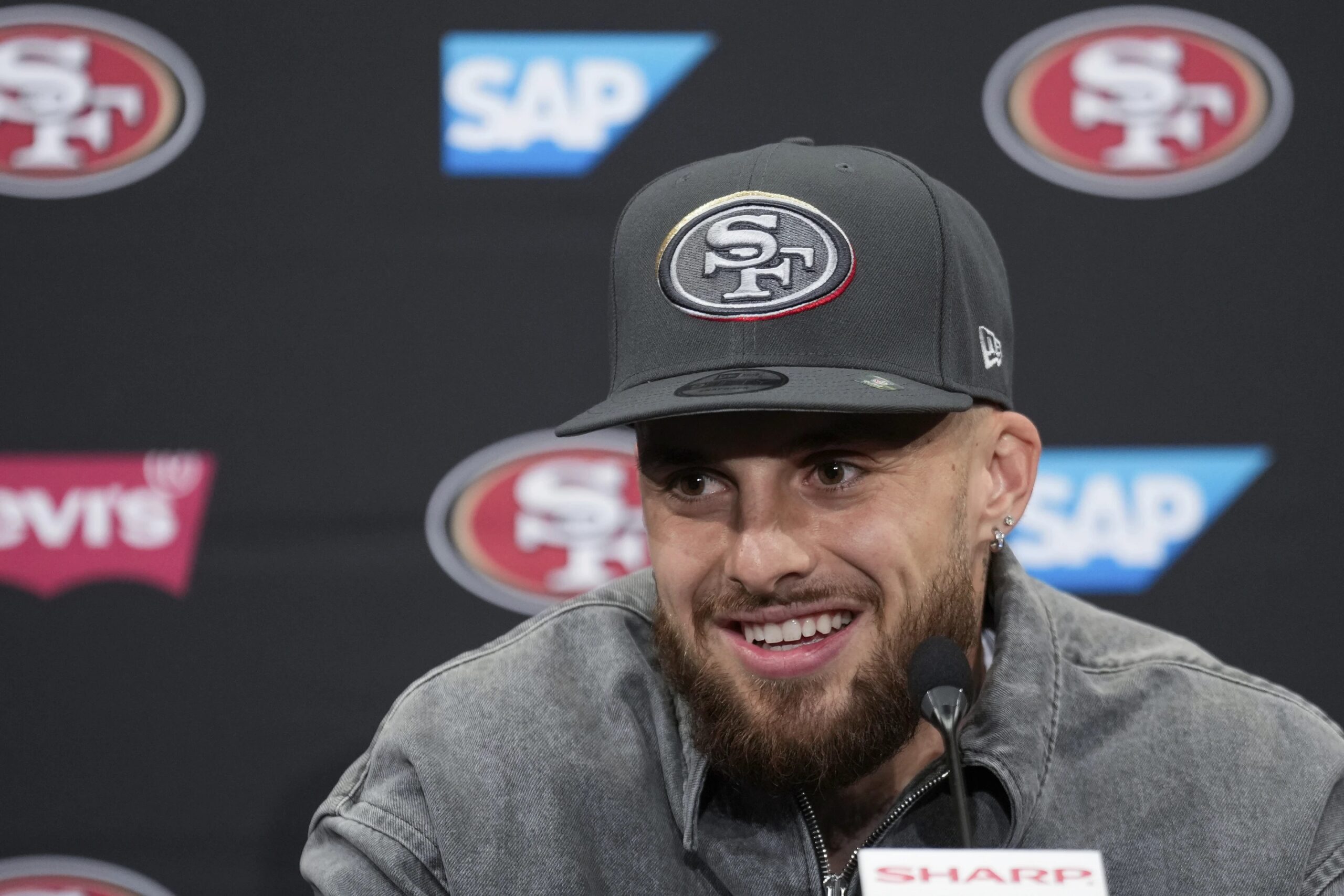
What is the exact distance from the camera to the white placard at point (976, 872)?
71 cm

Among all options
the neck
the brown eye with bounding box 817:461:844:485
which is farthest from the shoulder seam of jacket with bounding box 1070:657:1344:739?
the brown eye with bounding box 817:461:844:485

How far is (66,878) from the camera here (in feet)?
5.83

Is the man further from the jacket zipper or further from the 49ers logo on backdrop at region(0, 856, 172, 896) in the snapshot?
the 49ers logo on backdrop at region(0, 856, 172, 896)

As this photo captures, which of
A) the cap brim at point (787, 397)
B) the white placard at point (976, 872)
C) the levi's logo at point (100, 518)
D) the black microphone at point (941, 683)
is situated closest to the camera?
the white placard at point (976, 872)

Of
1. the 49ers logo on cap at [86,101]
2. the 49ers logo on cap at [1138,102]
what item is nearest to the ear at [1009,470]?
the 49ers logo on cap at [1138,102]

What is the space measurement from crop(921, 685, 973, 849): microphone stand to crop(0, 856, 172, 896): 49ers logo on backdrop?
1290 mm

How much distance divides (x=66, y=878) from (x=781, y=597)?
1.18 meters

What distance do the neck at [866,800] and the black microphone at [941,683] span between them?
1.25ft

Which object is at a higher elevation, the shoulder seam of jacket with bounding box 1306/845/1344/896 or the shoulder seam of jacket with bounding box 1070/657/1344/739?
the shoulder seam of jacket with bounding box 1070/657/1344/739

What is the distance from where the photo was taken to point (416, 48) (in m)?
1.80

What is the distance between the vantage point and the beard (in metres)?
1.14

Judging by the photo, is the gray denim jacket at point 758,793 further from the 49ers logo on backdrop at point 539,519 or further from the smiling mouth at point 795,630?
the 49ers logo on backdrop at point 539,519

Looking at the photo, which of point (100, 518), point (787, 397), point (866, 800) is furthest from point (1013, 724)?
point (100, 518)

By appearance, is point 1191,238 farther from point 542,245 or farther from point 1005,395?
point 542,245
